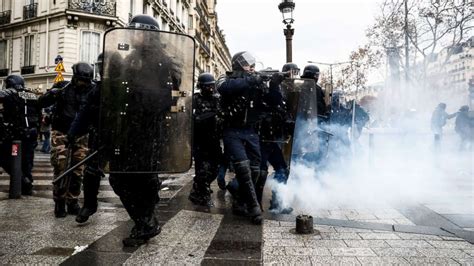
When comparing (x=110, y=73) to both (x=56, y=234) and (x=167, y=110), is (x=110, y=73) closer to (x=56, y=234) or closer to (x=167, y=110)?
(x=167, y=110)

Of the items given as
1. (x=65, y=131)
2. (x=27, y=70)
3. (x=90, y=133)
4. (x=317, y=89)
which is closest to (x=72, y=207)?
(x=65, y=131)

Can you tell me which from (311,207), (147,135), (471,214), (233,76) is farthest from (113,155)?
(471,214)

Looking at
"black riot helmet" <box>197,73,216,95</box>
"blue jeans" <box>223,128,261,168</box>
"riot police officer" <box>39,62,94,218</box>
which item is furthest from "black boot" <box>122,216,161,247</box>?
"black riot helmet" <box>197,73,216,95</box>

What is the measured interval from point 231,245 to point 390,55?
23.4 meters

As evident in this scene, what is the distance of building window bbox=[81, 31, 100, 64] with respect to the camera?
23.2m

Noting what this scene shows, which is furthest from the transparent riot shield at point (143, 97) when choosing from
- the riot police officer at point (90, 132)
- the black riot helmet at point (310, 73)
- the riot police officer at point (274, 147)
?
the black riot helmet at point (310, 73)

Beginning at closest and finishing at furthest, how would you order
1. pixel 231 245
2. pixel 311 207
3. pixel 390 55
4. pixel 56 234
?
1. pixel 231 245
2. pixel 56 234
3. pixel 311 207
4. pixel 390 55

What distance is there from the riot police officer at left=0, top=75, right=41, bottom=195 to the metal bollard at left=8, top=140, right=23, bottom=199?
0.13 m

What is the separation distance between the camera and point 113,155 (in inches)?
131

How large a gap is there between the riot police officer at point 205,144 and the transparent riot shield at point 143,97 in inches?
79.6

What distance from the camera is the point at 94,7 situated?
23156mm

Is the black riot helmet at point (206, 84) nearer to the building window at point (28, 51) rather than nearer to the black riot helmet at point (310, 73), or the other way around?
the black riot helmet at point (310, 73)

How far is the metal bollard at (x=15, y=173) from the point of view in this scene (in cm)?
575

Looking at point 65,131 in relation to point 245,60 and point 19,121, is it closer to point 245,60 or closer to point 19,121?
point 19,121
